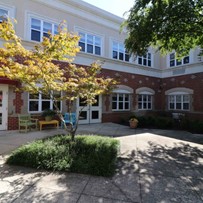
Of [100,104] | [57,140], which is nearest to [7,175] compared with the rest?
[57,140]

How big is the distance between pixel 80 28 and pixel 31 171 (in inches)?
421

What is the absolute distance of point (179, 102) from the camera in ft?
50.0

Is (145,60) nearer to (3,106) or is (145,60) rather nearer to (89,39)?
(89,39)

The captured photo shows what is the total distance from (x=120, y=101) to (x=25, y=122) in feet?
25.9

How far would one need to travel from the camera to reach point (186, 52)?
9320mm

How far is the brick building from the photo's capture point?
9.62 meters

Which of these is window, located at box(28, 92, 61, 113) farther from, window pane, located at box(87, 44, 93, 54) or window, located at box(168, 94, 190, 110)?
window, located at box(168, 94, 190, 110)

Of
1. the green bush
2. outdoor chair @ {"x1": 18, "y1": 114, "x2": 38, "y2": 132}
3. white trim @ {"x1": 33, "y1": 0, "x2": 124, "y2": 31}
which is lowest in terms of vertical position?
the green bush

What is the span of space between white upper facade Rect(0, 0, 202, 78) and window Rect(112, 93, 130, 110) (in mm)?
2220

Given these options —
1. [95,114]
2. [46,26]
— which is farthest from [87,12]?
[95,114]

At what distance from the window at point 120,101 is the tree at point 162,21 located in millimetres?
6211

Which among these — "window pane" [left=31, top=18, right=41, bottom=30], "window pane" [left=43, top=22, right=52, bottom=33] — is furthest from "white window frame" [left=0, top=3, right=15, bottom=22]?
"window pane" [left=43, top=22, right=52, bottom=33]

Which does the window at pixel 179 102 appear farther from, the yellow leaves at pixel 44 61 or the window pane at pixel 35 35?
the window pane at pixel 35 35

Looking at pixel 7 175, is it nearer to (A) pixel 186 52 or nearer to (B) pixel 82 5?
(A) pixel 186 52
